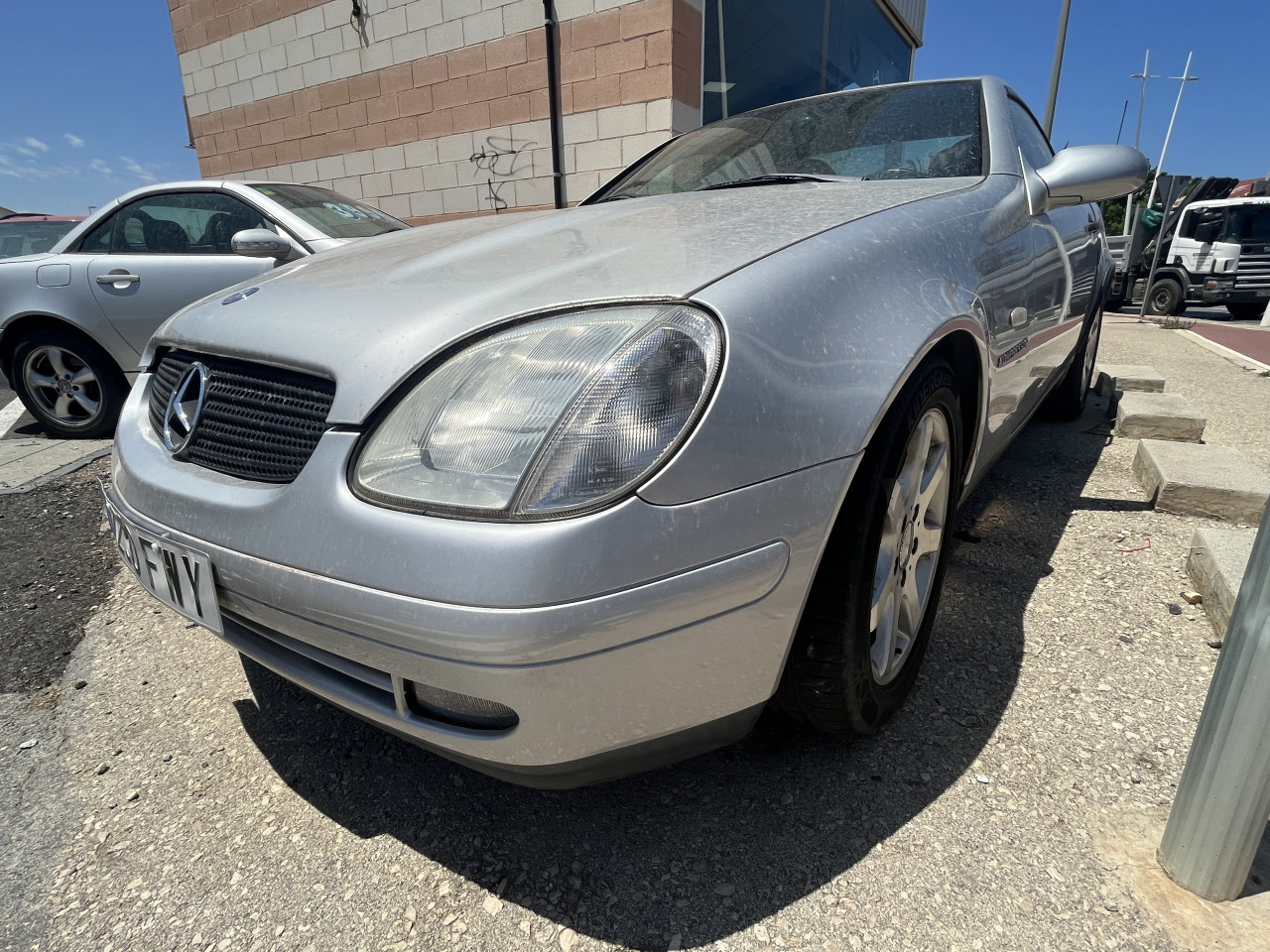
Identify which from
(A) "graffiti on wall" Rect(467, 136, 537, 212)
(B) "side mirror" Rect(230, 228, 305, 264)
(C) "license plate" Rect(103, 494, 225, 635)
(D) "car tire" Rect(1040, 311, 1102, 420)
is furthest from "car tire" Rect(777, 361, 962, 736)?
(A) "graffiti on wall" Rect(467, 136, 537, 212)

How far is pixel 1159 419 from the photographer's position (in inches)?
137

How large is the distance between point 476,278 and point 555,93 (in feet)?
22.0

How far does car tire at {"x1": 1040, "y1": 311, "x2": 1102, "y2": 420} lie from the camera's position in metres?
3.65

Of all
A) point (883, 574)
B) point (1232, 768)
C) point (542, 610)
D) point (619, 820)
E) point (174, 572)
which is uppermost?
point (542, 610)

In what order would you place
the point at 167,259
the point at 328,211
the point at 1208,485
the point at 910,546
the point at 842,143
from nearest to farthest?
the point at 910,546 → the point at 842,143 → the point at 1208,485 → the point at 167,259 → the point at 328,211

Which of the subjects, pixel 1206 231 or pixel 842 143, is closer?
pixel 842 143

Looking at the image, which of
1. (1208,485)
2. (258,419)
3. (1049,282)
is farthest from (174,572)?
(1208,485)

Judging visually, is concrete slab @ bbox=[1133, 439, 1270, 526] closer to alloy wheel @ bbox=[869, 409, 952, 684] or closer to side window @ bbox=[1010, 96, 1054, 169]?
side window @ bbox=[1010, 96, 1054, 169]

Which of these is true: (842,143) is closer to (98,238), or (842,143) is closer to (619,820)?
(619,820)

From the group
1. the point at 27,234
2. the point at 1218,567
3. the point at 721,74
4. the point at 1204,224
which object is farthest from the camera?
the point at 1204,224

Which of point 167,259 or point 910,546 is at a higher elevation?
point 167,259

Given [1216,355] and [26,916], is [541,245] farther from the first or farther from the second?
[1216,355]

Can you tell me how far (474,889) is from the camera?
125cm

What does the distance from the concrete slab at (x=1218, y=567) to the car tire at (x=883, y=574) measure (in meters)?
0.77
